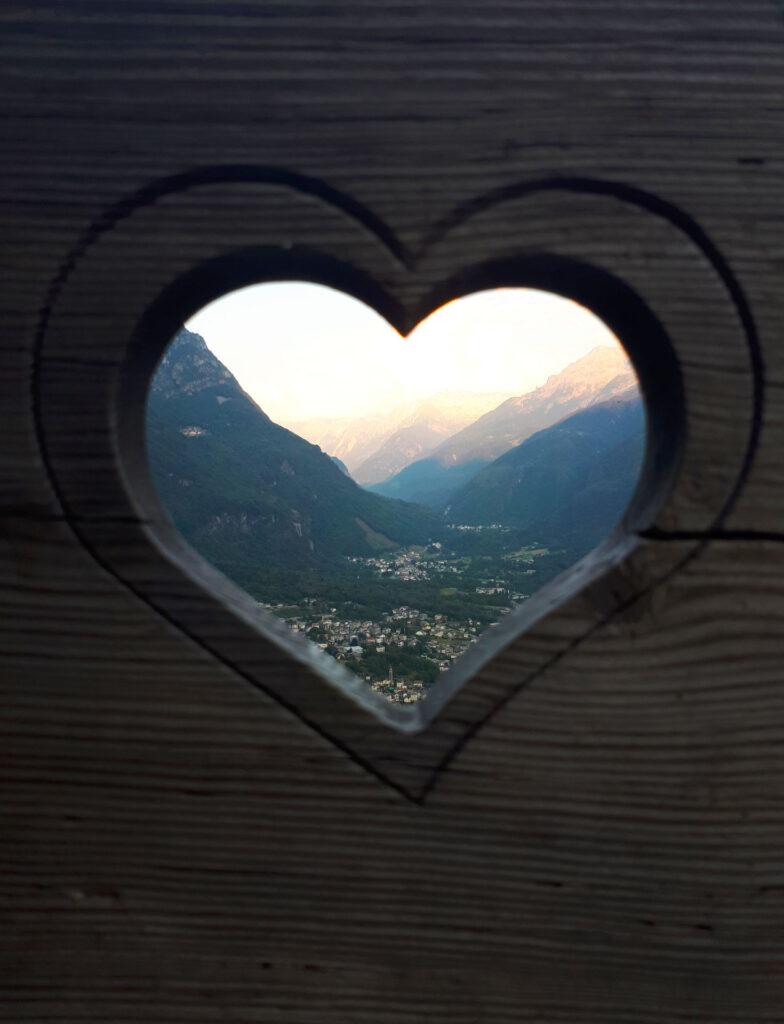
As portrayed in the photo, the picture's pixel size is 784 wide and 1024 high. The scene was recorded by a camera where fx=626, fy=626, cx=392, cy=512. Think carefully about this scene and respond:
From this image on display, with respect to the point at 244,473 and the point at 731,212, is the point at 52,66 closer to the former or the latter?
the point at 731,212

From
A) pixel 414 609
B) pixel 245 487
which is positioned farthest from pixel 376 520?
pixel 414 609

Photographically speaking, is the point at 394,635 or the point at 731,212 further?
the point at 394,635

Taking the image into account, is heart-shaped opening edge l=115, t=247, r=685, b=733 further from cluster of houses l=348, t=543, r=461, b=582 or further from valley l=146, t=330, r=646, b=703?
cluster of houses l=348, t=543, r=461, b=582

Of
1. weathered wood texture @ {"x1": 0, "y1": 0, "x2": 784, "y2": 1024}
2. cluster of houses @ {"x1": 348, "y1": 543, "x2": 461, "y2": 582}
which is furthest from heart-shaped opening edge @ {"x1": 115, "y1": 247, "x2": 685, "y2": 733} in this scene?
cluster of houses @ {"x1": 348, "y1": 543, "x2": 461, "y2": 582}

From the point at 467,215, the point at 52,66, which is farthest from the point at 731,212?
the point at 52,66

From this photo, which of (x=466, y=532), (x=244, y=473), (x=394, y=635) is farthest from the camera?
(x=244, y=473)

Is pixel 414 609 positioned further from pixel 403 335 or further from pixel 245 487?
pixel 245 487
